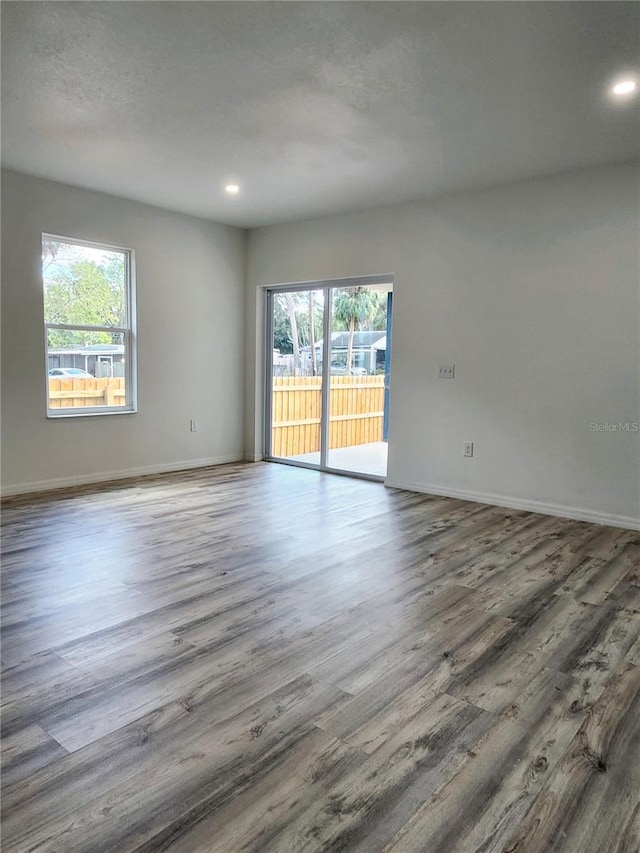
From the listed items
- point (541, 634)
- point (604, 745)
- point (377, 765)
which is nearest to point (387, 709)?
point (377, 765)

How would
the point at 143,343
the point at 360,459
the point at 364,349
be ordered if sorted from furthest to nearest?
the point at 360,459 → the point at 364,349 → the point at 143,343

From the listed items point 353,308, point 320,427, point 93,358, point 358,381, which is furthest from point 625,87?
point 93,358

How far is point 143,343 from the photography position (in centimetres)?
577

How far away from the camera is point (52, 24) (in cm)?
254

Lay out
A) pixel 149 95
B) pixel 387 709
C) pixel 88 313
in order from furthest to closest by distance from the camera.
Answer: pixel 88 313, pixel 149 95, pixel 387 709

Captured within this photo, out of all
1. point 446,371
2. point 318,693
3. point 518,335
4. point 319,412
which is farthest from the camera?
point 319,412

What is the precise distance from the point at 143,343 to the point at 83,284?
789 mm

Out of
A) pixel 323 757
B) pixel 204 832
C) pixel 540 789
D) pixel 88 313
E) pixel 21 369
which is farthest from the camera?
pixel 88 313

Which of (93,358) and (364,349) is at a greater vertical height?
(364,349)

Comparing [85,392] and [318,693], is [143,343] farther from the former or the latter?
[318,693]

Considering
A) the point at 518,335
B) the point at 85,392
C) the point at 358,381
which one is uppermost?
the point at 518,335

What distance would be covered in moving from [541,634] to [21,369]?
448 centimetres

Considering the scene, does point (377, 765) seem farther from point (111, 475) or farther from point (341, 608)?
point (111, 475)

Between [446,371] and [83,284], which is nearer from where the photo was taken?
[446,371]
